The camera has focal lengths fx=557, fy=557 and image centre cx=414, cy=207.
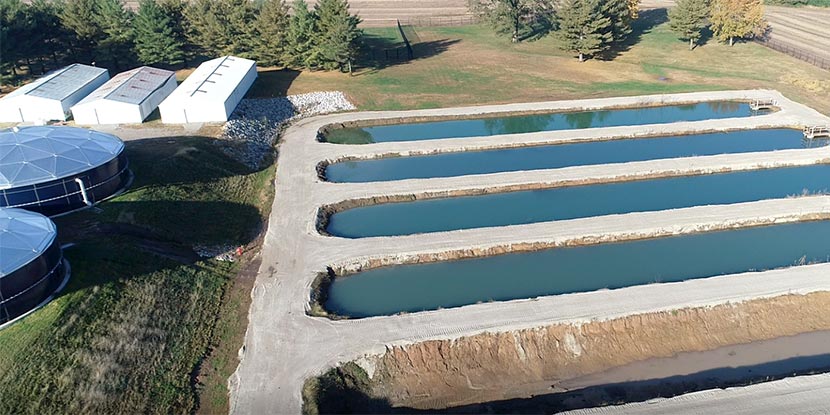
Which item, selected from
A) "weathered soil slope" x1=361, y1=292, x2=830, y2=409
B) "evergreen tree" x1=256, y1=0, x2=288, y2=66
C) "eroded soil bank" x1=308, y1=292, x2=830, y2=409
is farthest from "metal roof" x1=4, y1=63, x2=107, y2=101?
"weathered soil slope" x1=361, y1=292, x2=830, y2=409

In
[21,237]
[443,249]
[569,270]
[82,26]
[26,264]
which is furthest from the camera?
[82,26]

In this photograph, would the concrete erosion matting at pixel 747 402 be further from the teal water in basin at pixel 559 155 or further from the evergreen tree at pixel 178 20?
the evergreen tree at pixel 178 20

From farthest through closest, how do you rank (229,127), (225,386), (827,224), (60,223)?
(229,127) → (827,224) → (60,223) → (225,386)

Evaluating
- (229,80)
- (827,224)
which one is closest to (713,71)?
(827,224)

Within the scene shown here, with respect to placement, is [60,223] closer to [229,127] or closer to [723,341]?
[229,127]

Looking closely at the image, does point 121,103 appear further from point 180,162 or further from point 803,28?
point 803,28

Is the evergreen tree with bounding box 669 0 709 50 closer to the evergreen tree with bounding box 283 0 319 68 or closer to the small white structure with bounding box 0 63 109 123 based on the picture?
the evergreen tree with bounding box 283 0 319 68

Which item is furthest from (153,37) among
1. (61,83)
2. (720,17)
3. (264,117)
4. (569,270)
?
(720,17)
